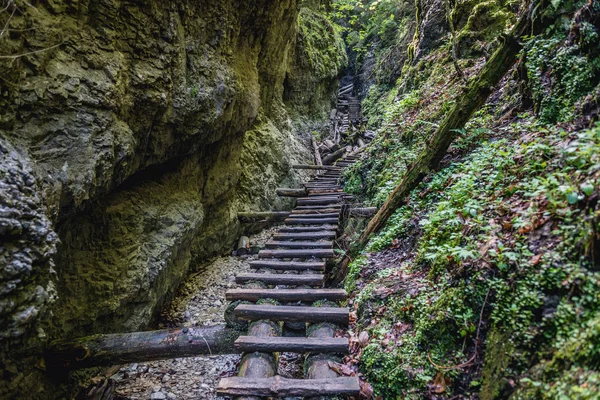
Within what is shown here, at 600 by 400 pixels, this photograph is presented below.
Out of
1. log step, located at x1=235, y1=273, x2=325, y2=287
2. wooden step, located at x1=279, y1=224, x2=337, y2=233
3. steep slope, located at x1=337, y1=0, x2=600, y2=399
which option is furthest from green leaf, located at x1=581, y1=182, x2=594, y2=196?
wooden step, located at x1=279, y1=224, x2=337, y2=233

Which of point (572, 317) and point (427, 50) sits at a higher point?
point (427, 50)

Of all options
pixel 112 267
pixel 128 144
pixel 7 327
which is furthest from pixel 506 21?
pixel 7 327

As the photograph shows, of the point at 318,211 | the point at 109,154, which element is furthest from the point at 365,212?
the point at 109,154

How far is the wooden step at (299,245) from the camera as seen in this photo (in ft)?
21.5

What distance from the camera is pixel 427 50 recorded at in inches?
448

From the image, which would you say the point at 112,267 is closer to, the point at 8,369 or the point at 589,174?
the point at 8,369

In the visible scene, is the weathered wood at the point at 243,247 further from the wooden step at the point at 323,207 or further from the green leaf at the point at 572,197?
the green leaf at the point at 572,197

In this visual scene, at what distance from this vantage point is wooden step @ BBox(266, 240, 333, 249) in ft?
21.5

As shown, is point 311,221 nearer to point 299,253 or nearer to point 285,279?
point 299,253

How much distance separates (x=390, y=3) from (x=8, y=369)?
70.7 ft

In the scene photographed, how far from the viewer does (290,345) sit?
371 centimetres

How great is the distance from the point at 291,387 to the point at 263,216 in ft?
20.5

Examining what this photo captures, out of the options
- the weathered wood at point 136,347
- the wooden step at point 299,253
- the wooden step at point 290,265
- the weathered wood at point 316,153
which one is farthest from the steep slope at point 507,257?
the weathered wood at point 316,153

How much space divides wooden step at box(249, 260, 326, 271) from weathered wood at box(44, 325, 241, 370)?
67.5 inches
